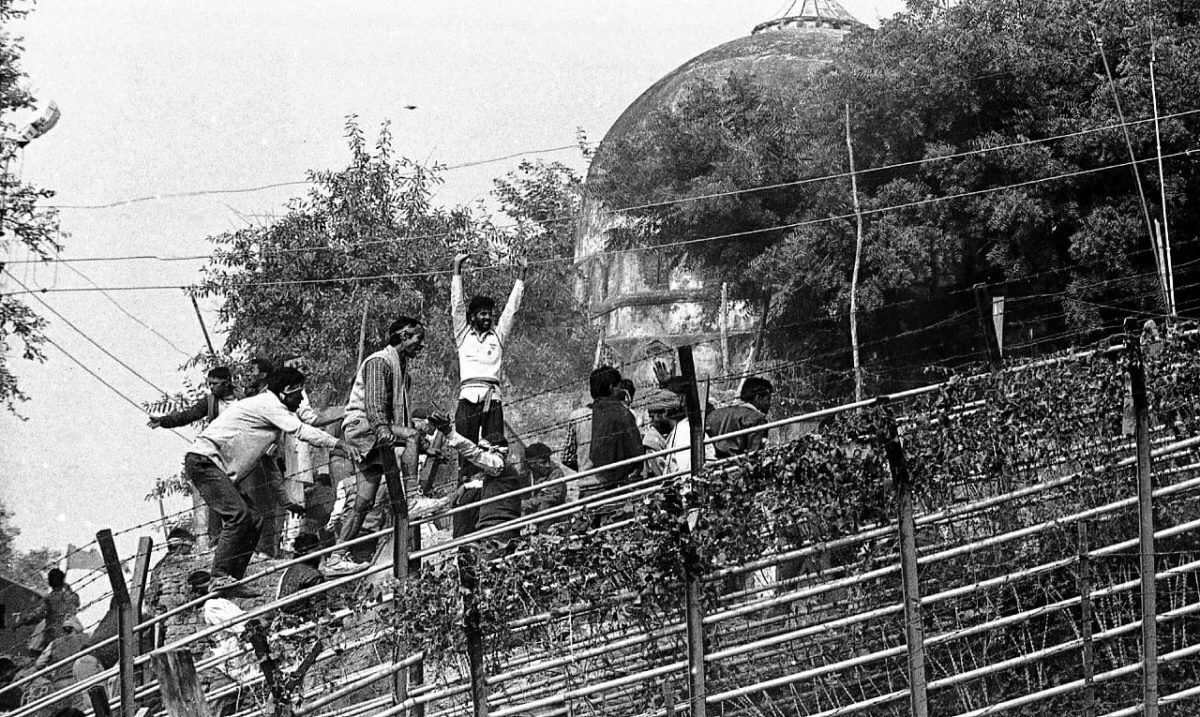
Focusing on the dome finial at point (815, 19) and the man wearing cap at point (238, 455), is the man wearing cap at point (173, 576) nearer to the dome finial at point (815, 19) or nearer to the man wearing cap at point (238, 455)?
the man wearing cap at point (238, 455)

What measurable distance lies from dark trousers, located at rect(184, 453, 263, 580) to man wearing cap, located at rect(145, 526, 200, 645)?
105 cm

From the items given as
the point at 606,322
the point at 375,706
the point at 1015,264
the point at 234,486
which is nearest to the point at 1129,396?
the point at 375,706

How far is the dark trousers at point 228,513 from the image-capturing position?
9.45 metres

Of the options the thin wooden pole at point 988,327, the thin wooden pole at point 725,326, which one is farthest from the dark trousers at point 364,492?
the thin wooden pole at point 725,326

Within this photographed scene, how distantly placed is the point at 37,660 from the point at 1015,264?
14674mm

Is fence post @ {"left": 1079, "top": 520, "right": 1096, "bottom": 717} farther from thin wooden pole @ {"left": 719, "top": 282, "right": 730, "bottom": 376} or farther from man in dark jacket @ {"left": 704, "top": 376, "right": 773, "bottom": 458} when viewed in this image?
thin wooden pole @ {"left": 719, "top": 282, "right": 730, "bottom": 376}

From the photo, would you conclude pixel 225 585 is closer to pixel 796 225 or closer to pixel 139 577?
pixel 139 577

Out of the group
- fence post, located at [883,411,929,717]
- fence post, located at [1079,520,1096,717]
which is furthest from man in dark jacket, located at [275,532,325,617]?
fence post, located at [1079,520,1096,717]

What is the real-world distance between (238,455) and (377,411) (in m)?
0.92

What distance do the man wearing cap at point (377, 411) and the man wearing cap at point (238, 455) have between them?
0.49 feet

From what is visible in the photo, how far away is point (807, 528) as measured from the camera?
7664 millimetres

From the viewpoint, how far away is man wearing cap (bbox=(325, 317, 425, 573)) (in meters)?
9.80

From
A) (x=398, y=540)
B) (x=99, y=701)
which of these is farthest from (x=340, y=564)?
(x=398, y=540)

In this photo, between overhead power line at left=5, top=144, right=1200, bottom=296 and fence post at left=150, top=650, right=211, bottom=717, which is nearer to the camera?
fence post at left=150, top=650, right=211, bottom=717
